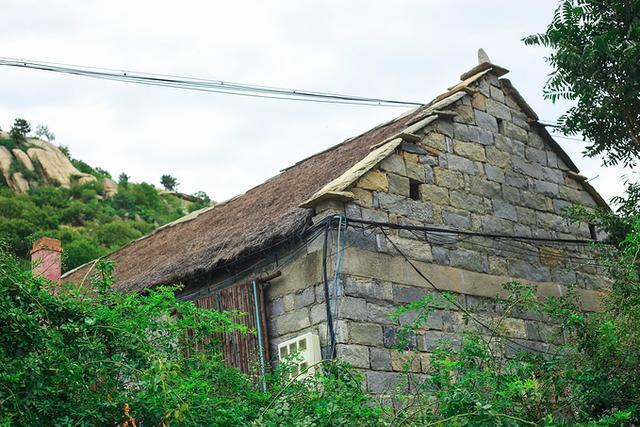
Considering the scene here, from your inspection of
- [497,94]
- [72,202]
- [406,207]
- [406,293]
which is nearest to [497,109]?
[497,94]

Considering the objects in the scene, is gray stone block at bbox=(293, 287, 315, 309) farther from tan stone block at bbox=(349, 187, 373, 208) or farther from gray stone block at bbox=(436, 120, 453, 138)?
gray stone block at bbox=(436, 120, 453, 138)

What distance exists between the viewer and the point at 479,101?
1009 centimetres

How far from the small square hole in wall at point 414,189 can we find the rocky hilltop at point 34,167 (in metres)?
35.8

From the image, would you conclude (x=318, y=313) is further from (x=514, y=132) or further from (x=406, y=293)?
(x=514, y=132)

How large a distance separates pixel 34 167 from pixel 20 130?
529 cm

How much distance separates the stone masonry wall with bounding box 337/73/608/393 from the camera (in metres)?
8.05

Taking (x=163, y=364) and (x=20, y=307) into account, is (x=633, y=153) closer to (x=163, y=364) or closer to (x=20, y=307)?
(x=163, y=364)

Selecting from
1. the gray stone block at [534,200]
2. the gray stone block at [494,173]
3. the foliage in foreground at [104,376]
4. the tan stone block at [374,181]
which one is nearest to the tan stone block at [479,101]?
the gray stone block at [494,173]

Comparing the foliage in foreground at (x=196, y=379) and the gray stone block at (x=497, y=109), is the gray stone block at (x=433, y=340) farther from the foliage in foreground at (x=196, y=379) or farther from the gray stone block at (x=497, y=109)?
the gray stone block at (x=497, y=109)

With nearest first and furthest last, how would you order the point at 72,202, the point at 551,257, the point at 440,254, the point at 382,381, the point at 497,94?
the point at 382,381 → the point at 440,254 → the point at 551,257 → the point at 497,94 → the point at 72,202

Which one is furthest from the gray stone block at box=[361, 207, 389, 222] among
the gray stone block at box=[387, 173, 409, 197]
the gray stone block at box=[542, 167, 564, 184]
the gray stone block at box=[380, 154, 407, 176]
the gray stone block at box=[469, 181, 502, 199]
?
the gray stone block at box=[542, 167, 564, 184]

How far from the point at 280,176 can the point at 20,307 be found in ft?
22.1

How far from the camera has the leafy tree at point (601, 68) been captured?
9.00 metres

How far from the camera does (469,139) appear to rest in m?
9.78
